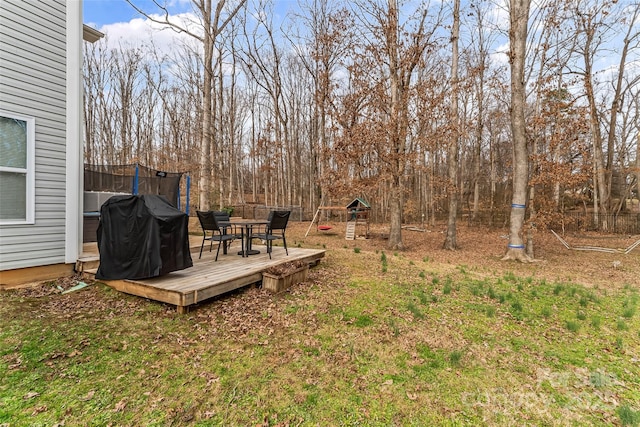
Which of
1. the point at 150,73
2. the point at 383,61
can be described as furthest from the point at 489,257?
the point at 150,73

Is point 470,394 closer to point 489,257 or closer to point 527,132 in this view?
point 489,257

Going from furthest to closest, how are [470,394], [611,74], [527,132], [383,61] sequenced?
1. [611,74]
2. [383,61]
3. [527,132]
4. [470,394]

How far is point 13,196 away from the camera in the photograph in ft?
13.9

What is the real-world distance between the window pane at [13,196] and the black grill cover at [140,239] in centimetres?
130

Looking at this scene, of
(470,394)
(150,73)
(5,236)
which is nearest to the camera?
(470,394)

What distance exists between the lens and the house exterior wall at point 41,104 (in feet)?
13.7

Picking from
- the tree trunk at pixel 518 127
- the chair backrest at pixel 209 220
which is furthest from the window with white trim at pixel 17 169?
the tree trunk at pixel 518 127

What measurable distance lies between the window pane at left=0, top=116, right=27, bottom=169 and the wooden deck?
5.64 feet

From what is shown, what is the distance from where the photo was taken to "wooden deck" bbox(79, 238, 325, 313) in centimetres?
362

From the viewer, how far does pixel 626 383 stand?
2.72 metres

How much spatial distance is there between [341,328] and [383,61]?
8.94 meters

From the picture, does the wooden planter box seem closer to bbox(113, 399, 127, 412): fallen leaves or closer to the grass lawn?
the grass lawn

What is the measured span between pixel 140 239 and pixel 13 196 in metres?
2.19

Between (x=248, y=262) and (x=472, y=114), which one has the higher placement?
(x=472, y=114)
